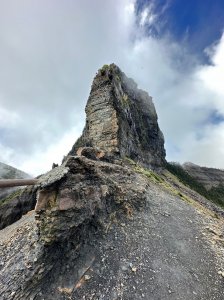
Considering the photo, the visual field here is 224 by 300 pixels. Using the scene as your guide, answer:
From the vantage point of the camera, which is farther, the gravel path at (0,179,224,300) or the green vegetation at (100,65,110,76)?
the green vegetation at (100,65,110,76)

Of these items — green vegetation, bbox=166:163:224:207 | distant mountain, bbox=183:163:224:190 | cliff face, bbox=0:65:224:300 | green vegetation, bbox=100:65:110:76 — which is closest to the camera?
cliff face, bbox=0:65:224:300

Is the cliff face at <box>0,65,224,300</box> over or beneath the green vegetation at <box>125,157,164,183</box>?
beneath

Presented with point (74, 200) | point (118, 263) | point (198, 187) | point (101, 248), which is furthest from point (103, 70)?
point (198, 187)

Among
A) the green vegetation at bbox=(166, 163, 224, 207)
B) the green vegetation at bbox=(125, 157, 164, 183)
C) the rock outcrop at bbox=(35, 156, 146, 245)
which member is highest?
the green vegetation at bbox=(166, 163, 224, 207)

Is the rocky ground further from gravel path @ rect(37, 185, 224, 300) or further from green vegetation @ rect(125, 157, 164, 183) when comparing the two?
green vegetation @ rect(125, 157, 164, 183)

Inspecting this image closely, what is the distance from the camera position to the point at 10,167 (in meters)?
119

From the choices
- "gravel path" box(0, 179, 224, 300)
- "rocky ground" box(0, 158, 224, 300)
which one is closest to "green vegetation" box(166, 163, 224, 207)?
"gravel path" box(0, 179, 224, 300)

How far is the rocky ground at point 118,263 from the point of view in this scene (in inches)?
344

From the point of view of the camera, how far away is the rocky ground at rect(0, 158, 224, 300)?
8.73m

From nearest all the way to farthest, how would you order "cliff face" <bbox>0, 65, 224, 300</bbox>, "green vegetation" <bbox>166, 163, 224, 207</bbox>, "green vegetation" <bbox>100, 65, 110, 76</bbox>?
"cliff face" <bbox>0, 65, 224, 300</bbox>
"green vegetation" <bbox>100, 65, 110, 76</bbox>
"green vegetation" <bbox>166, 163, 224, 207</bbox>

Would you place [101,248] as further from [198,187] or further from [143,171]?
[198,187]

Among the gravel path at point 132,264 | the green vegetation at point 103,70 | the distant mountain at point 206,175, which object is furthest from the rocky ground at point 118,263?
the distant mountain at point 206,175

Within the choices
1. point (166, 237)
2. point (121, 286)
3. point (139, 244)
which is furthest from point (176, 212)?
point (121, 286)

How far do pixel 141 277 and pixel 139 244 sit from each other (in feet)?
6.54
